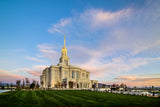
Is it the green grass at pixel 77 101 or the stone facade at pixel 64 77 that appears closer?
the green grass at pixel 77 101

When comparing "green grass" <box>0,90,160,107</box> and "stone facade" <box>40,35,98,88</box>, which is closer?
"green grass" <box>0,90,160,107</box>

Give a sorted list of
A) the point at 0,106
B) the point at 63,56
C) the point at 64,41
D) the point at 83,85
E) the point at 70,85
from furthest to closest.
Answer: the point at 64,41, the point at 63,56, the point at 83,85, the point at 70,85, the point at 0,106

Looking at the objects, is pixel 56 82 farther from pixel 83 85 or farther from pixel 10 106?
pixel 10 106

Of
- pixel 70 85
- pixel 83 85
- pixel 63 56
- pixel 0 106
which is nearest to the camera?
pixel 0 106

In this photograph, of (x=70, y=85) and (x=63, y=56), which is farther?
(x=63, y=56)

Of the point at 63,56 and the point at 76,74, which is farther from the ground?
the point at 63,56

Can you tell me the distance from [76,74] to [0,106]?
7554cm

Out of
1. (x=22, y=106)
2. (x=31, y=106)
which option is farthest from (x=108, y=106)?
(x=22, y=106)

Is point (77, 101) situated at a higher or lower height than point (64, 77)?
higher

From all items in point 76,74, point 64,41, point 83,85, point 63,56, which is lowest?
point 83,85

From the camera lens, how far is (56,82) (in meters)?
83.9

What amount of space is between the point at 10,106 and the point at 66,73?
2860 inches

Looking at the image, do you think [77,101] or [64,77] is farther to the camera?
[64,77]

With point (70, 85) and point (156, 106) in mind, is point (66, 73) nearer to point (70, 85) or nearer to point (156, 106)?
point (70, 85)
